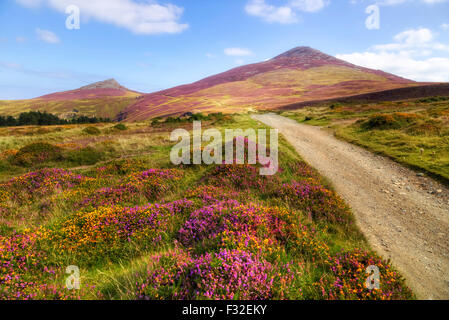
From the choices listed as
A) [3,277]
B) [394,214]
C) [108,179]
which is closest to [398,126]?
[394,214]

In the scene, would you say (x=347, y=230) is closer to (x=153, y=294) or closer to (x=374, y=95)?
(x=153, y=294)

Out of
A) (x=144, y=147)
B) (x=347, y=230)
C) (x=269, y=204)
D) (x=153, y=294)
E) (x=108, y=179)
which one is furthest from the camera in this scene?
(x=144, y=147)

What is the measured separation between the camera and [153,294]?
2934 mm

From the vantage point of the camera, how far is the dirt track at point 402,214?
4246 mm

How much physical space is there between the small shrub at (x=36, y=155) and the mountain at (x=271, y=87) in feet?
228

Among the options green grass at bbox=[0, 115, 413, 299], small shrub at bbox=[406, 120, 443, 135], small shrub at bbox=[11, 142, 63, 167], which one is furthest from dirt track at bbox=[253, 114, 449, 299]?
small shrub at bbox=[11, 142, 63, 167]

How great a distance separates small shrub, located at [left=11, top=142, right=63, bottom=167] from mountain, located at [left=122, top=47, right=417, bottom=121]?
69.5 meters

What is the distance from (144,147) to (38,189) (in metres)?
11.8

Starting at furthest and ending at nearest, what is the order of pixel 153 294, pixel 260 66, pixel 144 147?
pixel 260 66
pixel 144 147
pixel 153 294

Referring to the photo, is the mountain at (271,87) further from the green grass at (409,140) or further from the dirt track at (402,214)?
the dirt track at (402,214)

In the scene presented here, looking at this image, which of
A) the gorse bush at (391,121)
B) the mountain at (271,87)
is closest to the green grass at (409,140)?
the gorse bush at (391,121)

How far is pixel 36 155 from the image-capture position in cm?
1481

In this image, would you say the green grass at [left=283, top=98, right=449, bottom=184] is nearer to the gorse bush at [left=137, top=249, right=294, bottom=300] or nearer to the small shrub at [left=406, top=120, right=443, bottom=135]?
the small shrub at [left=406, top=120, right=443, bottom=135]

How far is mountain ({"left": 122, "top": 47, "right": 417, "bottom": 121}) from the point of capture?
89.1 meters
